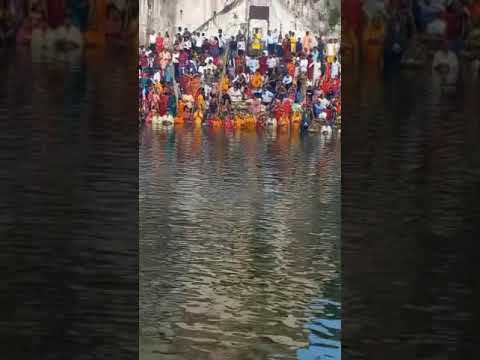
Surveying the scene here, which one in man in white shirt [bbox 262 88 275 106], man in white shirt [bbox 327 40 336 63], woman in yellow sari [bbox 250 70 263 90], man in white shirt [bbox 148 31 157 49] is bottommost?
man in white shirt [bbox 262 88 275 106]

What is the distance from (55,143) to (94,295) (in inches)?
284

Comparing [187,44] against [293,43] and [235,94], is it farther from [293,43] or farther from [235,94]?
[293,43]

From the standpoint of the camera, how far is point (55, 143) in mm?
15141

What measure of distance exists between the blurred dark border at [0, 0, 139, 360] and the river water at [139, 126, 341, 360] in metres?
0.28

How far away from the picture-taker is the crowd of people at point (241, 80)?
2228cm

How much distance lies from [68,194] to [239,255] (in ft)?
7.33

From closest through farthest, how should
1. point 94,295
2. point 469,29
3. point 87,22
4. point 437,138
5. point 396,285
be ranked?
point 94,295 < point 396,285 < point 437,138 < point 469,29 < point 87,22

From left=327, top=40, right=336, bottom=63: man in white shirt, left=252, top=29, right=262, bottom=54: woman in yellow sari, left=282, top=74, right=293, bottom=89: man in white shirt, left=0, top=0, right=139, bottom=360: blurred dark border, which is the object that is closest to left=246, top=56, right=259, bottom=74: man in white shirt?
left=252, top=29, right=262, bottom=54: woman in yellow sari

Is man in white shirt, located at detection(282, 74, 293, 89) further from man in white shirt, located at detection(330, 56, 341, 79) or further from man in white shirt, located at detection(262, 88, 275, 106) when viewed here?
man in white shirt, located at detection(330, 56, 341, 79)

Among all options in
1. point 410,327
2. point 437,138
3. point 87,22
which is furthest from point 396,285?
point 87,22

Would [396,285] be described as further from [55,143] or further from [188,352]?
[55,143]

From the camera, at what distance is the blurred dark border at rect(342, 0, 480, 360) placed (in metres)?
7.43

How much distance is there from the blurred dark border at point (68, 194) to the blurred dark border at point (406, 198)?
1.58 meters

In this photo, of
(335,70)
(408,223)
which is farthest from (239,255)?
(335,70)
